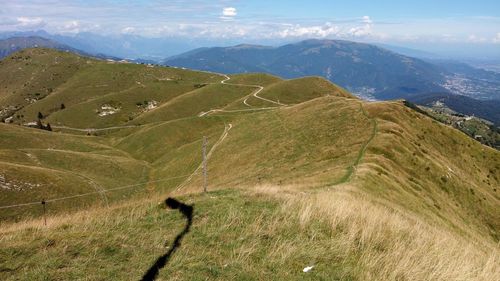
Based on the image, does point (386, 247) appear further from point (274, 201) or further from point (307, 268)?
point (274, 201)

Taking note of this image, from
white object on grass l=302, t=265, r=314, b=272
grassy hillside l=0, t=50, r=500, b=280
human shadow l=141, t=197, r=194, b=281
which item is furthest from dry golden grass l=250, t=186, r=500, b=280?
human shadow l=141, t=197, r=194, b=281

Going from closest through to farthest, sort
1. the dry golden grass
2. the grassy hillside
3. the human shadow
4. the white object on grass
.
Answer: the human shadow
the dry golden grass
the white object on grass
the grassy hillside

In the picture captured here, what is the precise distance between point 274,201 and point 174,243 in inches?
197

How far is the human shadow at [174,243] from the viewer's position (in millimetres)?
9023

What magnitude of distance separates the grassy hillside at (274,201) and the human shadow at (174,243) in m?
0.22

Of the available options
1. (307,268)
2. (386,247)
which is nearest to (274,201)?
(386,247)

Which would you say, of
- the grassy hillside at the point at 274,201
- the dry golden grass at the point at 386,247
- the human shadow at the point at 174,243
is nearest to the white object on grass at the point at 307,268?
the grassy hillside at the point at 274,201

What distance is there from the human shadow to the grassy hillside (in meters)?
0.22

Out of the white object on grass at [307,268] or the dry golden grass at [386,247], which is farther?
the white object on grass at [307,268]

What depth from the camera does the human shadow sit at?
9.02 m

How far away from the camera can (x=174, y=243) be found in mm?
10898

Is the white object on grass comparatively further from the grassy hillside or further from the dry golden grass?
the dry golden grass

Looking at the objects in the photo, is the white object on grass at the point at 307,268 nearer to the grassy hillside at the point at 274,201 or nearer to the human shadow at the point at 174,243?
the grassy hillside at the point at 274,201

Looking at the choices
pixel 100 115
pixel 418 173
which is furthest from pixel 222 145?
pixel 100 115
